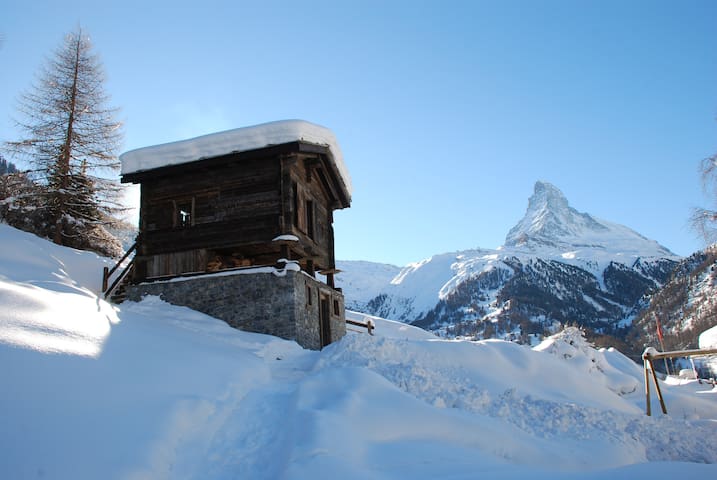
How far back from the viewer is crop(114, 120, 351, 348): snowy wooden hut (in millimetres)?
14648

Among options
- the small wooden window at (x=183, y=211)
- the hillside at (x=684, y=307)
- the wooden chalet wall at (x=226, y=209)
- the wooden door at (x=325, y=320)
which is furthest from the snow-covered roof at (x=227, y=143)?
the hillside at (x=684, y=307)

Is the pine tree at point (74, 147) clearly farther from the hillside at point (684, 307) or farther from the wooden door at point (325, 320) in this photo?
the hillside at point (684, 307)

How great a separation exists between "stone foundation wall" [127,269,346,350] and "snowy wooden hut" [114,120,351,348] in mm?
31

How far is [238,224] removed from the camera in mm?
15578

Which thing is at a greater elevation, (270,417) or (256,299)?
(256,299)

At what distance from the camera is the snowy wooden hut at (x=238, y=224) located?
48.1 ft

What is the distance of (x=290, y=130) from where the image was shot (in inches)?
594

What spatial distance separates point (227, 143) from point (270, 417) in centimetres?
1077

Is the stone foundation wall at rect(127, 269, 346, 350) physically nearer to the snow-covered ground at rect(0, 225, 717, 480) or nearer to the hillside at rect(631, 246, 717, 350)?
the snow-covered ground at rect(0, 225, 717, 480)

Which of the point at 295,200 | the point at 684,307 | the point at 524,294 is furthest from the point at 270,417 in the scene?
the point at 524,294

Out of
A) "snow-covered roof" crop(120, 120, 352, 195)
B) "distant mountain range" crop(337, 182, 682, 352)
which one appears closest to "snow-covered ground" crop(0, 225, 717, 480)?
"snow-covered roof" crop(120, 120, 352, 195)

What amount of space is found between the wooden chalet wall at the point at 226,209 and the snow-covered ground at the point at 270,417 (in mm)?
4693

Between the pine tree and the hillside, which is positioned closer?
the pine tree

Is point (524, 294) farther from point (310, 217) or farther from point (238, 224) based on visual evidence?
point (238, 224)
